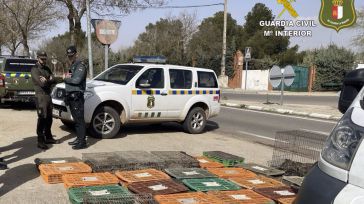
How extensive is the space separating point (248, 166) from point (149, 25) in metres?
54.9

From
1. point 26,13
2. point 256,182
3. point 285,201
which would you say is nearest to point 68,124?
point 256,182

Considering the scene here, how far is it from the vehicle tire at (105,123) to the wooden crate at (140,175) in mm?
3522

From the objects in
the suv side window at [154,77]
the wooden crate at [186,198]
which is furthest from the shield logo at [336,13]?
the wooden crate at [186,198]

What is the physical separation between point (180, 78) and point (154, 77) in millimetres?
775

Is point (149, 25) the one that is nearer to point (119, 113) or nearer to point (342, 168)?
point (119, 113)

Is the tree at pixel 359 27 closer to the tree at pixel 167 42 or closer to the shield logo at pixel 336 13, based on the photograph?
the shield logo at pixel 336 13

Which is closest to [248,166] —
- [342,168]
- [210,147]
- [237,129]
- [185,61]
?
[210,147]

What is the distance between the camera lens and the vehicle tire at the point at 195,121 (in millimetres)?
10836

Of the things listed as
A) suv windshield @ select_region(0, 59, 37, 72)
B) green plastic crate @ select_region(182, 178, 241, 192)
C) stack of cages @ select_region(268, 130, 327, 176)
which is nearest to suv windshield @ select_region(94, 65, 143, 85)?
stack of cages @ select_region(268, 130, 327, 176)

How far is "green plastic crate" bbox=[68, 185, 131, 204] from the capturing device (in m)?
4.70

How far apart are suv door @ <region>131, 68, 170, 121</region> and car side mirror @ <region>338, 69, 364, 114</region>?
22.5ft

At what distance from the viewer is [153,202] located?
4.70 meters

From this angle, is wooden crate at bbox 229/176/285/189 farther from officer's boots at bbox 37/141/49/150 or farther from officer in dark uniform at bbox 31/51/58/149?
officer in dark uniform at bbox 31/51/58/149

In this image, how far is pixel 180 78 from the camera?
10.6 metres
